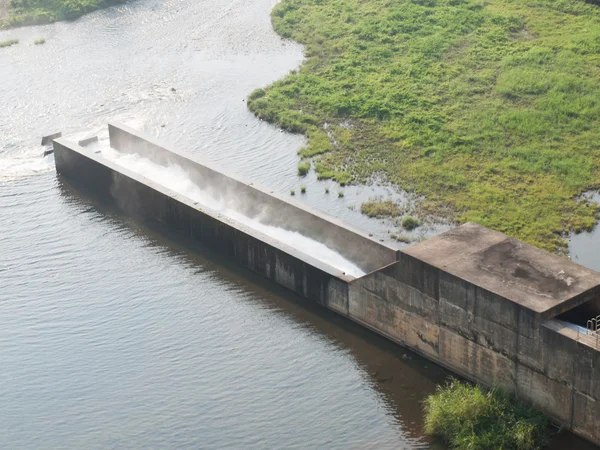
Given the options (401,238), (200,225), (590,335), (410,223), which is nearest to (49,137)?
(200,225)

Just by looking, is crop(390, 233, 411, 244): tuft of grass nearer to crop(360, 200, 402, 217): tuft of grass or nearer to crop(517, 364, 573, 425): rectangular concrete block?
crop(360, 200, 402, 217): tuft of grass

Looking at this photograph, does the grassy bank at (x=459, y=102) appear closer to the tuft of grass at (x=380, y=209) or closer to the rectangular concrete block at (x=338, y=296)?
the tuft of grass at (x=380, y=209)

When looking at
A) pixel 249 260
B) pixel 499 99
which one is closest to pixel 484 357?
pixel 249 260

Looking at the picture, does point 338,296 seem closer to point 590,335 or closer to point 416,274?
point 416,274

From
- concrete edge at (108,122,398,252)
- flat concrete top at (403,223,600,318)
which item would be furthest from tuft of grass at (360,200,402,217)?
flat concrete top at (403,223,600,318)

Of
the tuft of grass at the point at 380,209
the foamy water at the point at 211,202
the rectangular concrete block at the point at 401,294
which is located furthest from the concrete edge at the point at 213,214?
the tuft of grass at the point at 380,209

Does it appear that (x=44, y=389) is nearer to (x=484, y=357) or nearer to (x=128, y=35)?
(x=484, y=357)
